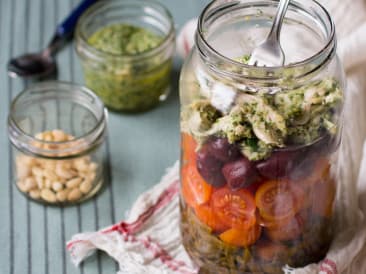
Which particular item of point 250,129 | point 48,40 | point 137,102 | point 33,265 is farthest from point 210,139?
point 48,40

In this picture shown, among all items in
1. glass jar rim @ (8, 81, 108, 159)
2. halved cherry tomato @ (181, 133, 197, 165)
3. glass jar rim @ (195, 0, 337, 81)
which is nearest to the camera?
glass jar rim @ (195, 0, 337, 81)

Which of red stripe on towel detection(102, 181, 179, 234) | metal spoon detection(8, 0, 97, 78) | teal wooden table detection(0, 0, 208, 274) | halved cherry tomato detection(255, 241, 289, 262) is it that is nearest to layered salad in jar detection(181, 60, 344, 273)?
halved cherry tomato detection(255, 241, 289, 262)

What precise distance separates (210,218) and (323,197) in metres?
0.18

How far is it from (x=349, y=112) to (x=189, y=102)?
453 mm

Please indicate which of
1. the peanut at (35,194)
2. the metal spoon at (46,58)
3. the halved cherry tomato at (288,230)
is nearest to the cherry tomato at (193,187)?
the halved cherry tomato at (288,230)

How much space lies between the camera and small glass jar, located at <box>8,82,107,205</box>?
1546 millimetres

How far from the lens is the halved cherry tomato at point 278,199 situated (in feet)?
4.03

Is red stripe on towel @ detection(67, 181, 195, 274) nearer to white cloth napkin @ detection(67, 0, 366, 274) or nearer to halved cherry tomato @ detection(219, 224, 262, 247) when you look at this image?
white cloth napkin @ detection(67, 0, 366, 274)

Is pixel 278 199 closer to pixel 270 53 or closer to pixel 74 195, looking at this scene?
pixel 270 53

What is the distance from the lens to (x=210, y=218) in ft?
4.24

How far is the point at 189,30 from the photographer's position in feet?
5.91

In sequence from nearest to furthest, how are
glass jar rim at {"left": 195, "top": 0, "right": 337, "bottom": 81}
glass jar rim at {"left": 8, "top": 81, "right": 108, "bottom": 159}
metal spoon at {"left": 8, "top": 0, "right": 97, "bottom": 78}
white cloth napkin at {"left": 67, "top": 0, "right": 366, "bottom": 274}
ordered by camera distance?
glass jar rim at {"left": 195, "top": 0, "right": 337, "bottom": 81} < white cloth napkin at {"left": 67, "top": 0, "right": 366, "bottom": 274} < glass jar rim at {"left": 8, "top": 81, "right": 108, "bottom": 159} < metal spoon at {"left": 8, "top": 0, "right": 97, "bottom": 78}

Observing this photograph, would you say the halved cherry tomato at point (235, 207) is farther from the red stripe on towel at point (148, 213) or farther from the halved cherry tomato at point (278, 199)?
the red stripe on towel at point (148, 213)

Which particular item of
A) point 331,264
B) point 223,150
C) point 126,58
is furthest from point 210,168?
point 126,58
